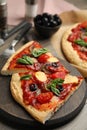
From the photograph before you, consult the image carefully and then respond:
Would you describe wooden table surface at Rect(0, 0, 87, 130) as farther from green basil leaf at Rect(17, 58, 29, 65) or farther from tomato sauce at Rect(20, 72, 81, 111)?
green basil leaf at Rect(17, 58, 29, 65)

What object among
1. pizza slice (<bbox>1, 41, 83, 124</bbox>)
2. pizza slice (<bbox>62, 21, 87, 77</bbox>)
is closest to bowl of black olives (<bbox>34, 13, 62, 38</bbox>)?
pizza slice (<bbox>62, 21, 87, 77</bbox>)

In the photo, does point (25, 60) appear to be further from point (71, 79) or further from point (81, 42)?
point (81, 42)

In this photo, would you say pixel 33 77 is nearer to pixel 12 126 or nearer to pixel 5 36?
pixel 12 126

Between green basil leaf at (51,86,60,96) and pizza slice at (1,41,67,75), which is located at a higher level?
green basil leaf at (51,86,60,96)

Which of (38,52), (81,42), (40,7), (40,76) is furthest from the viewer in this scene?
(40,7)

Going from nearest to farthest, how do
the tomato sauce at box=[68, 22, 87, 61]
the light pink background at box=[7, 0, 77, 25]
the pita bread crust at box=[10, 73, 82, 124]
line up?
the pita bread crust at box=[10, 73, 82, 124] < the tomato sauce at box=[68, 22, 87, 61] < the light pink background at box=[7, 0, 77, 25]

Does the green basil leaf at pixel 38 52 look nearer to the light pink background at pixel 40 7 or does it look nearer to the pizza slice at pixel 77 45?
the pizza slice at pixel 77 45

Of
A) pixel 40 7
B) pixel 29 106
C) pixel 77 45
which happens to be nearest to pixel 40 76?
pixel 29 106
